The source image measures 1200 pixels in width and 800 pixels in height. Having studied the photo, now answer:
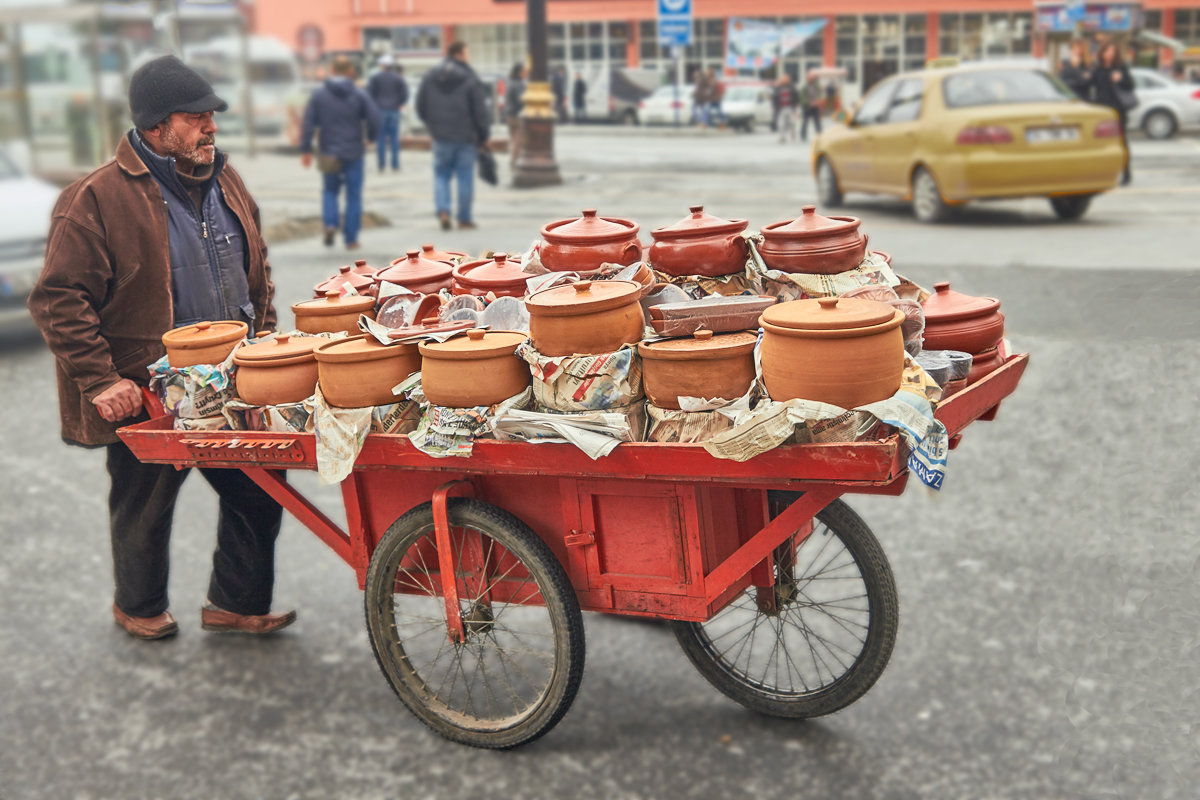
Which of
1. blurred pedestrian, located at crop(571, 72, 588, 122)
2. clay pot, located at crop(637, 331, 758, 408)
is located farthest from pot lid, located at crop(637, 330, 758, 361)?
blurred pedestrian, located at crop(571, 72, 588, 122)

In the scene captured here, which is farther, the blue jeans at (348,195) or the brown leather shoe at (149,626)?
the blue jeans at (348,195)

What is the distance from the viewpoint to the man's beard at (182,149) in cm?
379

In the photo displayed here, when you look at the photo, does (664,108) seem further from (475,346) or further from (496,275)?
(475,346)

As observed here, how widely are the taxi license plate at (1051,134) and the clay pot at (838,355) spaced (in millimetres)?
9169

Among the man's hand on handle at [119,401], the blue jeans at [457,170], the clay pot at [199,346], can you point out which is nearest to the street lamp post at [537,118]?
the blue jeans at [457,170]

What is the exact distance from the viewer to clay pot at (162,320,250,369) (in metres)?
3.51

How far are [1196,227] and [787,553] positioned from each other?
9.25 meters

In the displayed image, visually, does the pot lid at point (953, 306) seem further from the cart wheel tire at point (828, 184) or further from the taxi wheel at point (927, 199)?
the cart wheel tire at point (828, 184)

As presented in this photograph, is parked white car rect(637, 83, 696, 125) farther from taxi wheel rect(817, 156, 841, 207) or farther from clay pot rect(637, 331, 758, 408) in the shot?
clay pot rect(637, 331, 758, 408)

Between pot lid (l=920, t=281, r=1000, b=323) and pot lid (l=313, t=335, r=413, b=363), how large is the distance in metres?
1.39

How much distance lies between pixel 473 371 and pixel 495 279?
56cm

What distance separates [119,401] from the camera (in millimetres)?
3717

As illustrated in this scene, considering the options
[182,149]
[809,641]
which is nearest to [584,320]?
[809,641]

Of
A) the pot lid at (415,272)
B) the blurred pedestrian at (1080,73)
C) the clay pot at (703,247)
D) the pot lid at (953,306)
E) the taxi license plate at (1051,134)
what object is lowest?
the pot lid at (953,306)
